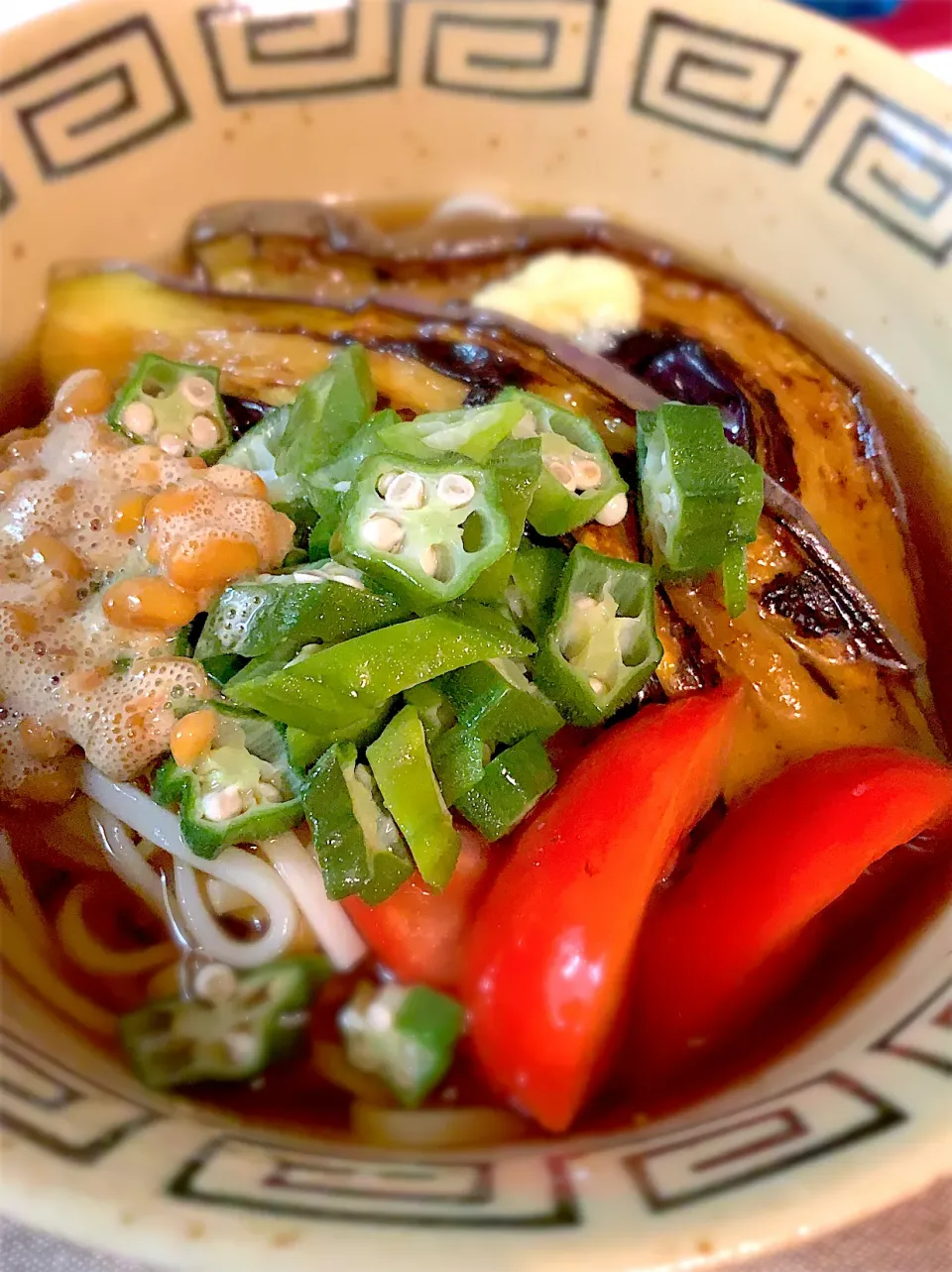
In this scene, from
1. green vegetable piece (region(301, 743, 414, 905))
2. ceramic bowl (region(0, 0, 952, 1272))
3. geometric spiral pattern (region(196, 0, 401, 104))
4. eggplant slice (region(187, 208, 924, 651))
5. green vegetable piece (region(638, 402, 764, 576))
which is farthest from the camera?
geometric spiral pattern (region(196, 0, 401, 104))

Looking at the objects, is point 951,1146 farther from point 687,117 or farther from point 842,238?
point 687,117

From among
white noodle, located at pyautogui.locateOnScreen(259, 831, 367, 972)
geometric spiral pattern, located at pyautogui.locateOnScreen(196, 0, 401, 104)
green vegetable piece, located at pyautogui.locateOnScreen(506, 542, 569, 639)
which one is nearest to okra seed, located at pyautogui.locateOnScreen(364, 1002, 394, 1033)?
white noodle, located at pyautogui.locateOnScreen(259, 831, 367, 972)

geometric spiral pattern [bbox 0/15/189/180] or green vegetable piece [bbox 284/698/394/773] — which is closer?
green vegetable piece [bbox 284/698/394/773]

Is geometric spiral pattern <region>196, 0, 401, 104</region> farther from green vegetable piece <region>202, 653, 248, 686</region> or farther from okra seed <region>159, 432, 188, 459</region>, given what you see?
green vegetable piece <region>202, 653, 248, 686</region>

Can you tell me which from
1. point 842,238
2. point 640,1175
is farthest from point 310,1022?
point 842,238

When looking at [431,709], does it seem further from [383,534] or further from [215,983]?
[215,983]

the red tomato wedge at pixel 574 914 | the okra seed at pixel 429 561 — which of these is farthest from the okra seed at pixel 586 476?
the red tomato wedge at pixel 574 914

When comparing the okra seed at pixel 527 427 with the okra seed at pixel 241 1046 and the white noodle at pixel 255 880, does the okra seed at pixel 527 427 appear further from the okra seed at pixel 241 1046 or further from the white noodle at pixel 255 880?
the okra seed at pixel 241 1046

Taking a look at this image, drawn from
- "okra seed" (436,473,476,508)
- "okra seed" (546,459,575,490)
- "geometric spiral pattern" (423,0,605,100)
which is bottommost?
"okra seed" (436,473,476,508)
